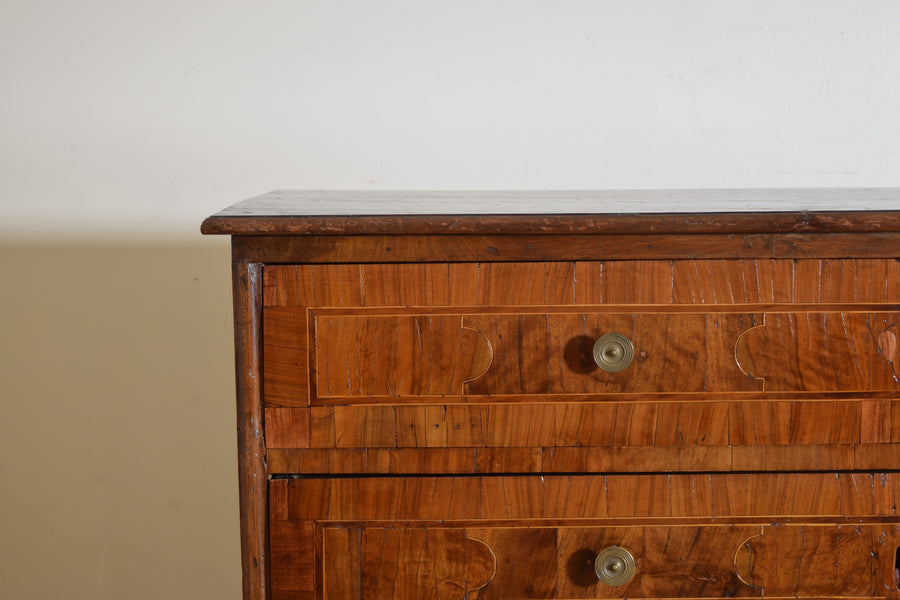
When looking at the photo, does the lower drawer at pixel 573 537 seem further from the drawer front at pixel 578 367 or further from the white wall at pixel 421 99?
the white wall at pixel 421 99

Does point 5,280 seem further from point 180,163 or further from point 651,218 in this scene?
point 651,218

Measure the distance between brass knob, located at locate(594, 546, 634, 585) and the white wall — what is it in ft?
2.75

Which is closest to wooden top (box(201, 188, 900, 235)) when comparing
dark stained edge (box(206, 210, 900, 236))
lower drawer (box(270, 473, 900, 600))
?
dark stained edge (box(206, 210, 900, 236))

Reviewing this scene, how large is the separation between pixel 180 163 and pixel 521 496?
1.00 meters

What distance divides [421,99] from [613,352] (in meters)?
0.84

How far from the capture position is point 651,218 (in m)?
0.72

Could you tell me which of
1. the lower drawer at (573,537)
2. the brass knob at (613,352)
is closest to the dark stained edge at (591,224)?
the brass knob at (613,352)

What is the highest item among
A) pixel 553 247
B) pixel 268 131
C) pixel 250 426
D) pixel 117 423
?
pixel 268 131

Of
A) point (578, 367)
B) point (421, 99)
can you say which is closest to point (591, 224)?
point (578, 367)

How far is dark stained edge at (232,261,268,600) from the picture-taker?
740 millimetres

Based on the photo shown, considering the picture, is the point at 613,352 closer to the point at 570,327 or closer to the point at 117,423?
the point at 570,327

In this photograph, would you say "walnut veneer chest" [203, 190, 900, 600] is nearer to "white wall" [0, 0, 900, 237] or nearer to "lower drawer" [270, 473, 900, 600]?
"lower drawer" [270, 473, 900, 600]

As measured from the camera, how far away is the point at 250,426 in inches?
29.8

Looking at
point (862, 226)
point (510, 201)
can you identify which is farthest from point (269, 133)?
point (862, 226)
